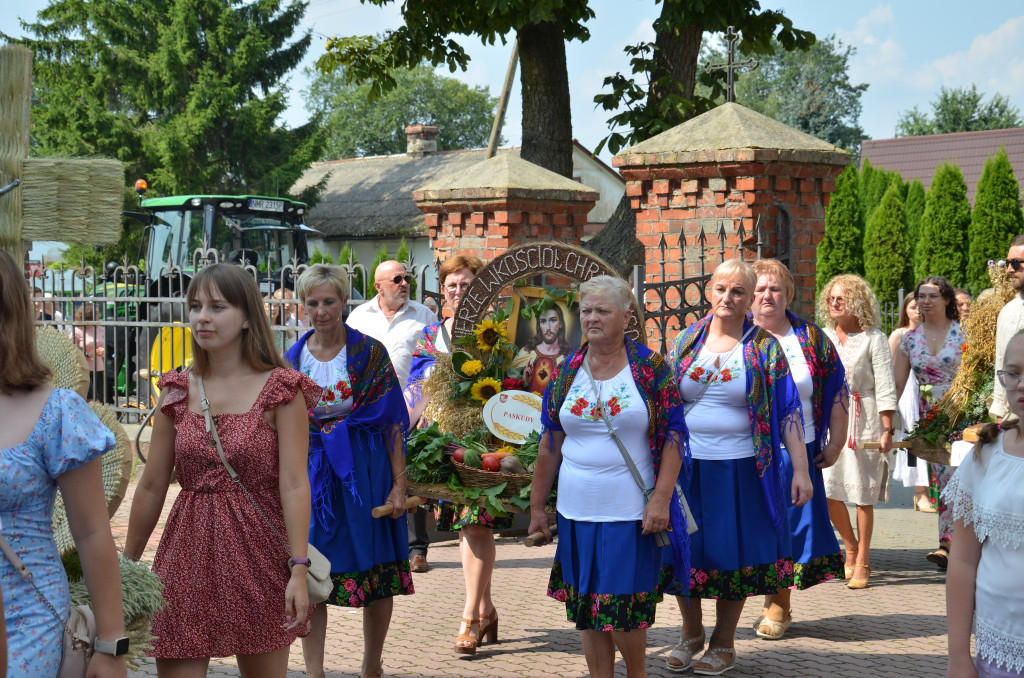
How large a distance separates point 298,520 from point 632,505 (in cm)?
145

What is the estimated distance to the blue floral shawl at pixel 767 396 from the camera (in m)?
5.03

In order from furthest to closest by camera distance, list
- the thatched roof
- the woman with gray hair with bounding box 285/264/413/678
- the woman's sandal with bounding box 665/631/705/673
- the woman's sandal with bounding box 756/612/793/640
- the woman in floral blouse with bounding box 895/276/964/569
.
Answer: the thatched roof < the woman in floral blouse with bounding box 895/276/964/569 < the woman's sandal with bounding box 756/612/793/640 < the woman's sandal with bounding box 665/631/705/673 < the woman with gray hair with bounding box 285/264/413/678

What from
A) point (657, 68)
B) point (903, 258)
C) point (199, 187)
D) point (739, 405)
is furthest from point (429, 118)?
point (739, 405)

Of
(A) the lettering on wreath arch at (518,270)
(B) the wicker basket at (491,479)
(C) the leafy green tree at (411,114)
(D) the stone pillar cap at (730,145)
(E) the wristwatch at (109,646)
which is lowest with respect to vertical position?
(E) the wristwatch at (109,646)

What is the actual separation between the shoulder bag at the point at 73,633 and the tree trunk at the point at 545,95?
791 centimetres

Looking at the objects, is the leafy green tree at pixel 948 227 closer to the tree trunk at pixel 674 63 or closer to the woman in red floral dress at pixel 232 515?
the tree trunk at pixel 674 63

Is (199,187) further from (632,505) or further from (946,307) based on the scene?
(632,505)

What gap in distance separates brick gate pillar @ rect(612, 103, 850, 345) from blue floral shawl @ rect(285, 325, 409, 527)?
3032 mm

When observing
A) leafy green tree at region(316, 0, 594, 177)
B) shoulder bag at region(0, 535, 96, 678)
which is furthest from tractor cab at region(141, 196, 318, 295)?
shoulder bag at region(0, 535, 96, 678)

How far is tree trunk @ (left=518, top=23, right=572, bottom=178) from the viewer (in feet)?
33.1

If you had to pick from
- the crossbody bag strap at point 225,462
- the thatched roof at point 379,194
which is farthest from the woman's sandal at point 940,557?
the thatched roof at point 379,194

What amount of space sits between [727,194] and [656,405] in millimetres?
3400

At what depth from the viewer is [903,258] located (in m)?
24.5

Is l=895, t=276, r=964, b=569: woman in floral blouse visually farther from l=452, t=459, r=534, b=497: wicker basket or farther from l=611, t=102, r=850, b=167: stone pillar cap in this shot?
l=452, t=459, r=534, b=497: wicker basket
